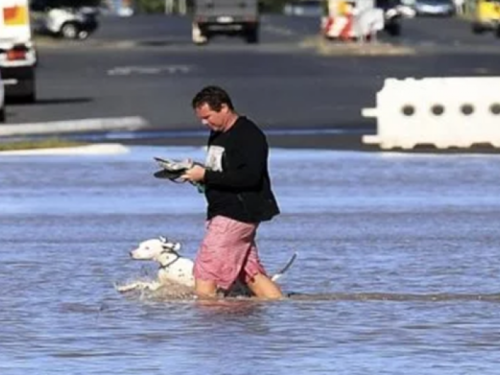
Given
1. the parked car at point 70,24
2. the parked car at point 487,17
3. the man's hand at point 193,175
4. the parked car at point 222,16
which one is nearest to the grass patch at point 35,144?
the man's hand at point 193,175

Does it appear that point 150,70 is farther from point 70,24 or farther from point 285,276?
point 285,276

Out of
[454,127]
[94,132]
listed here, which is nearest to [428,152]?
[454,127]

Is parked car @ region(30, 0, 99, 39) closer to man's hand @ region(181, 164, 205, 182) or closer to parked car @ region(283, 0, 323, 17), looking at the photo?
parked car @ region(283, 0, 323, 17)

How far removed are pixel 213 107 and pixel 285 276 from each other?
7.62 feet

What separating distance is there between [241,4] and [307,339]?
63.5 metres

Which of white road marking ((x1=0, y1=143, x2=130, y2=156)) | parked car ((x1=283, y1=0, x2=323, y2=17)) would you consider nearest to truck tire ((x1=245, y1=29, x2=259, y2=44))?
white road marking ((x1=0, y1=143, x2=130, y2=156))

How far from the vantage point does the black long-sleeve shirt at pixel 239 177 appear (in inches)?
518

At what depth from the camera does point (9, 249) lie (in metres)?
17.0

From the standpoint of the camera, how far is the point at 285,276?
15219mm

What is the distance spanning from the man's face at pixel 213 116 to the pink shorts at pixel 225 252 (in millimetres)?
537

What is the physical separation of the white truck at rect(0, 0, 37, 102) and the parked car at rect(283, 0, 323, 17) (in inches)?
3630

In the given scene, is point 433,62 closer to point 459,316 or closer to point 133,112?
point 133,112

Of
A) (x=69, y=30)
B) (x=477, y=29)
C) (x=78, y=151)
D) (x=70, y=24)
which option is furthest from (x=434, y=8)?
(x=78, y=151)

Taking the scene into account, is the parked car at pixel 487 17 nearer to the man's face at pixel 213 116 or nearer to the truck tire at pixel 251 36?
the truck tire at pixel 251 36
